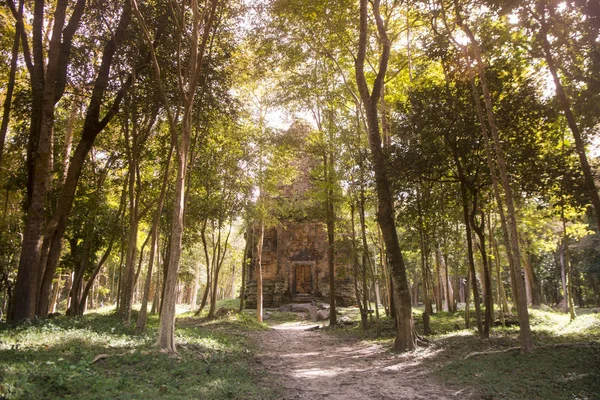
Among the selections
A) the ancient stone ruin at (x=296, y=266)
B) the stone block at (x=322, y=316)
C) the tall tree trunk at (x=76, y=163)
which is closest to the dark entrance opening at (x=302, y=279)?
the ancient stone ruin at (x=296, y=266)

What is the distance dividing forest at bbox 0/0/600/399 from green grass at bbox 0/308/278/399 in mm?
56

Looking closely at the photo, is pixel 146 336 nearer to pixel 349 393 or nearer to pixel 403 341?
pixel 349 393

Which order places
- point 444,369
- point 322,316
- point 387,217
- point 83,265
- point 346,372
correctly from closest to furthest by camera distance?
point 444,369 → point 346,372 → point 387,217 → point 83,265 → point 322,316

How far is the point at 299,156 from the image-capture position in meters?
17.5

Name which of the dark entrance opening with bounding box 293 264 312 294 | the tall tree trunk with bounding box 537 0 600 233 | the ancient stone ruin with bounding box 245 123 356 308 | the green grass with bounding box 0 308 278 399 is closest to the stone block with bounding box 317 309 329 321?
the ancient stone ruin with bounding box 245 123 356 308

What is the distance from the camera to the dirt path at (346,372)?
601 centimetres

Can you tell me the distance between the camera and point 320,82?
51.4 ft

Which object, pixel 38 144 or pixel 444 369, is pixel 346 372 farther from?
pixel 38 144

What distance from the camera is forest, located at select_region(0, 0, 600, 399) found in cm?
688

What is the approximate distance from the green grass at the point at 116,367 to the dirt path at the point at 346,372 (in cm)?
60

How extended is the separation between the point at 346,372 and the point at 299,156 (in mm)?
11363

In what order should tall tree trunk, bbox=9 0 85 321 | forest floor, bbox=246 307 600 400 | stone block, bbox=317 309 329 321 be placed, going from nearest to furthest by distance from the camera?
forest floor, bbox=246 307 600 400 < tall tree trunk, bbox=9 0 85 321 < stone block, bbox=317 309 329 321

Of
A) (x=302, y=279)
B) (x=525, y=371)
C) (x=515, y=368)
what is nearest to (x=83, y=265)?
(x=515, y=368)

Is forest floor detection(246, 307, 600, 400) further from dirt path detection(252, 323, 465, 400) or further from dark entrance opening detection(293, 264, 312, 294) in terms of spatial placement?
dark entrance opening detection(293, 264, 312, 294)
